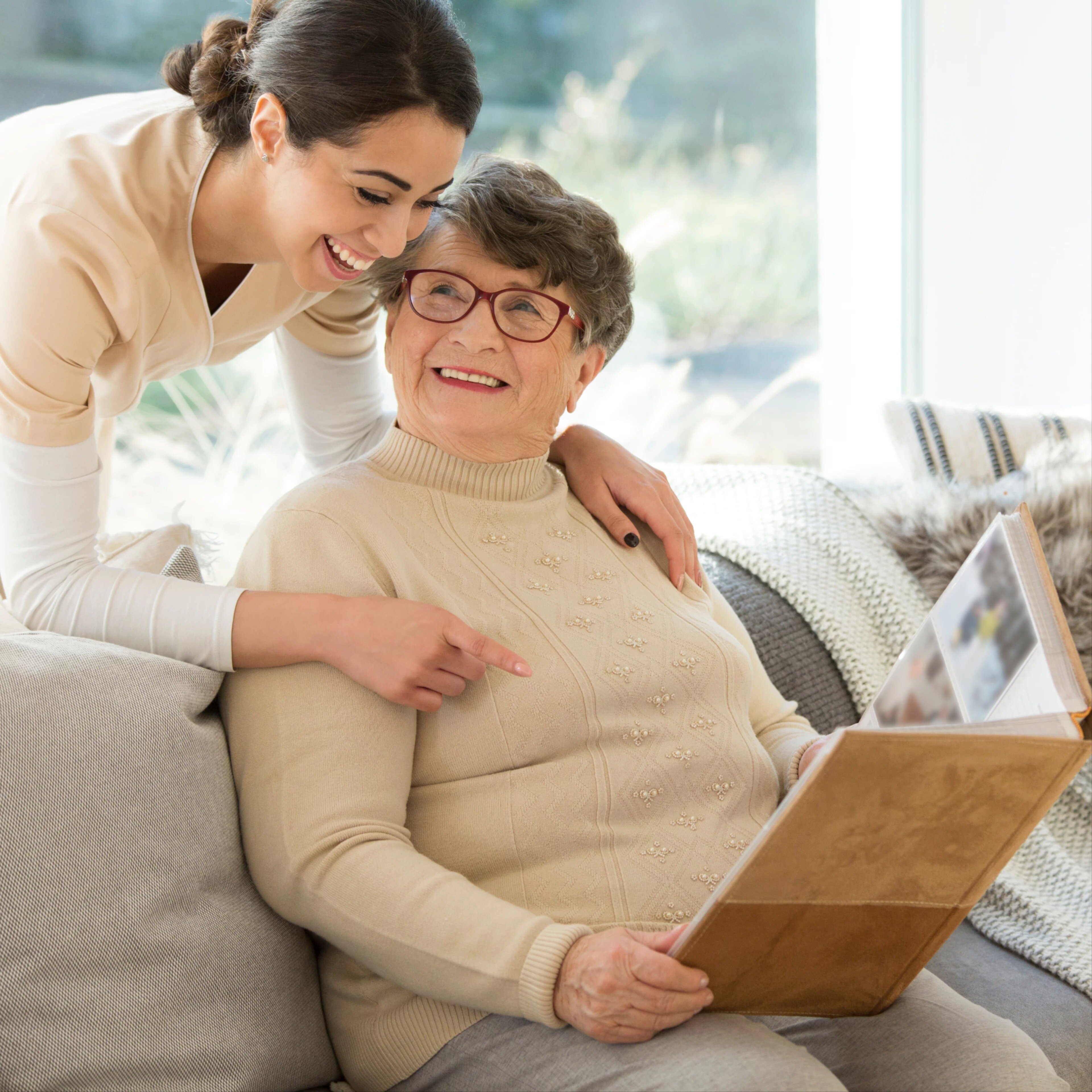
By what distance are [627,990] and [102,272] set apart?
96cm

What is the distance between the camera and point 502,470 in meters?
1.38

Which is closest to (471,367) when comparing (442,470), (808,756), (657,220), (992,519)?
(442,470)

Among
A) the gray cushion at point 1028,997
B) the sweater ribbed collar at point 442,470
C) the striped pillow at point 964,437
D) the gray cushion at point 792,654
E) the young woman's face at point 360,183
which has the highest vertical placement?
the young woman's face at point 360,183

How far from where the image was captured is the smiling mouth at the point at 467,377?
1.36 metres

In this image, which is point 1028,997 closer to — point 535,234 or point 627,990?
point 627,990

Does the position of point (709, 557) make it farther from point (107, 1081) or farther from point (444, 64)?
point (107, 1081)

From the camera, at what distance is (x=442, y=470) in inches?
53.3

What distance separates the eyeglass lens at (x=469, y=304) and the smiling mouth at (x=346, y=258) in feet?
0.21

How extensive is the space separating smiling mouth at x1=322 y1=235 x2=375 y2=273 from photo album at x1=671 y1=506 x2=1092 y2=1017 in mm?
781

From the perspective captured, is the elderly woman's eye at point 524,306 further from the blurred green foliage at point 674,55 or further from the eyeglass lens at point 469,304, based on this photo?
the blurred green foliage at point 674,55

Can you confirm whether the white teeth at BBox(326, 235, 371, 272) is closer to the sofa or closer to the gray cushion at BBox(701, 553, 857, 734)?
the sofa

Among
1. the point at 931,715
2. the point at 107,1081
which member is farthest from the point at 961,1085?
the point at 107,1081

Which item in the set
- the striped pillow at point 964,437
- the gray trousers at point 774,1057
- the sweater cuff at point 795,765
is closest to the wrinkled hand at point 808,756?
the sweater cuff at point 795,765

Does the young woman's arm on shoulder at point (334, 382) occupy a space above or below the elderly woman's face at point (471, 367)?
below
